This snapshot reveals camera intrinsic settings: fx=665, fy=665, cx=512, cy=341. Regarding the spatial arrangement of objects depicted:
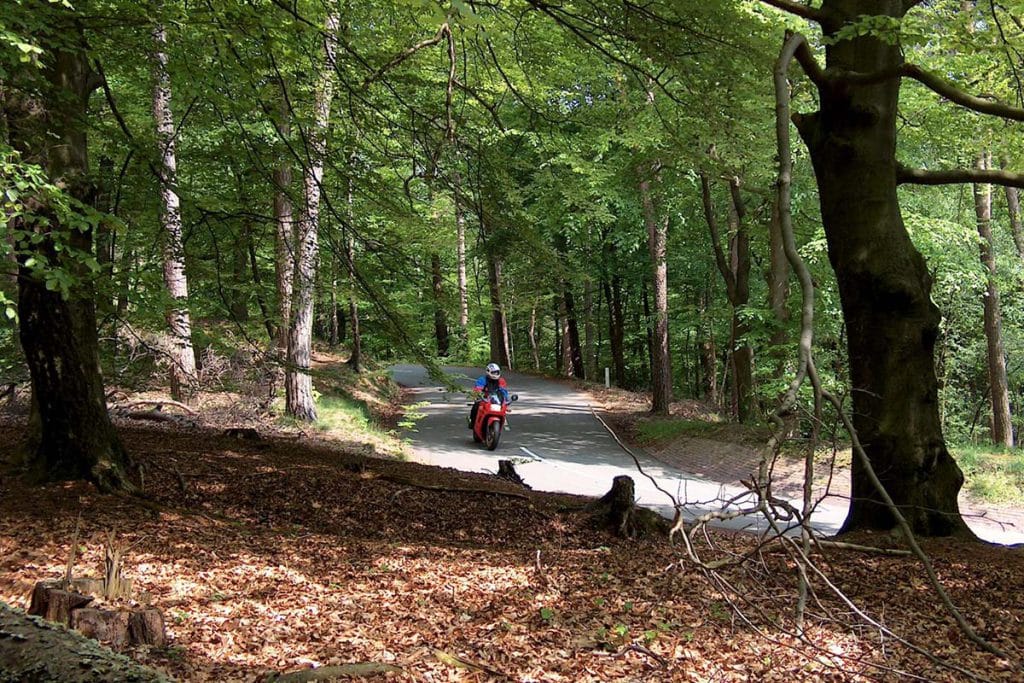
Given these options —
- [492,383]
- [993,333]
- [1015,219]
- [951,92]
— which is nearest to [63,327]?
[951,92]

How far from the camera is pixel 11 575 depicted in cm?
354

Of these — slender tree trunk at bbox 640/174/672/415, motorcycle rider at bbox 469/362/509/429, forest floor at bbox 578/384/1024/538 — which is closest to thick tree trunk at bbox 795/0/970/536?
forest floor at bbox 578/384/1024/538

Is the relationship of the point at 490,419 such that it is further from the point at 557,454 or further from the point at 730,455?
A: the point at 730,455

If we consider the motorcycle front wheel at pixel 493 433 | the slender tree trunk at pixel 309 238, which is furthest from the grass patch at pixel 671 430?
the slender tree trunk at pixel 309 238

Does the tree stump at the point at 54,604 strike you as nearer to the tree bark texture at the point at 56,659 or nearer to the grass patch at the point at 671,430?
the tree bark texture at the point at 56,659

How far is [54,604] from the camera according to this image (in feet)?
9.43

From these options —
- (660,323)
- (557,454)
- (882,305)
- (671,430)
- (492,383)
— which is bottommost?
(557,454)

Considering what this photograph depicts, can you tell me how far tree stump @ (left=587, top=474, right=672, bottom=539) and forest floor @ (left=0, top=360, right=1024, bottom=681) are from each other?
147mm

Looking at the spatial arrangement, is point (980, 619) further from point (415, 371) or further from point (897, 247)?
point (415, 371)

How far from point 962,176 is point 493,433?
31.7 feet

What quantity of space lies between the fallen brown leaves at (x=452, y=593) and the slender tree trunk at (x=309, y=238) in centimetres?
192

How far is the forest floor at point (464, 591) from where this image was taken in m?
3.25

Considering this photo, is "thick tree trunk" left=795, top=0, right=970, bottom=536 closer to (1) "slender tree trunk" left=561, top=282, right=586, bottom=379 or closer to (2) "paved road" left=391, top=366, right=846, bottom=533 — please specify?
(2) "paved road" left=391, top=366, right=846, bottom=533

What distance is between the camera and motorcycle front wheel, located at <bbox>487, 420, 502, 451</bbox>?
44.5 ft
